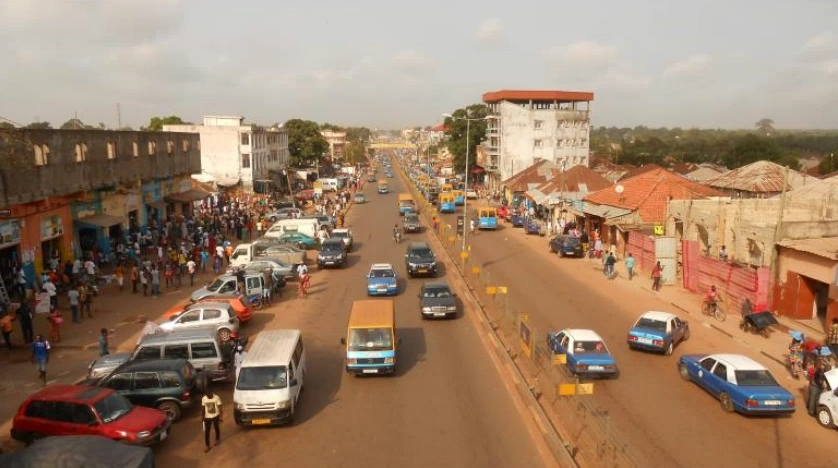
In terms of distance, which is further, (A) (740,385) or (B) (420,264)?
(B) (420,264)

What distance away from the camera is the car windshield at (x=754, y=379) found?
602 inches

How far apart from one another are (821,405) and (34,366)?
66.4 ft

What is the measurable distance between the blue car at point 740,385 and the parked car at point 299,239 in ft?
88.7

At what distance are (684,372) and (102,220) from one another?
29.1m

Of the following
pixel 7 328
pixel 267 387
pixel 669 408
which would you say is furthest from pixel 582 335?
pixel 7 328

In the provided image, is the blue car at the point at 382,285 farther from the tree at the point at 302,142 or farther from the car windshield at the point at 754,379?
the tree at the point at 302,142

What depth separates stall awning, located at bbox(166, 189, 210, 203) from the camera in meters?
48.6

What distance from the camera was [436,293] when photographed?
2412 centimetres

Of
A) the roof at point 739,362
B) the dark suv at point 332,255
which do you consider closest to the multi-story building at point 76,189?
the dark suv at point 332,255

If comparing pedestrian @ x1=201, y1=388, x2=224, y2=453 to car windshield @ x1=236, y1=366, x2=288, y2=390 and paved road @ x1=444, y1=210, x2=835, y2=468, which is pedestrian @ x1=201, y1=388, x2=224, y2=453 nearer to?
car windshield @ x1=236, y1=366, x2=288, y2=390

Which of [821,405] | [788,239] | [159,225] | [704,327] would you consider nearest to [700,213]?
[788,239]

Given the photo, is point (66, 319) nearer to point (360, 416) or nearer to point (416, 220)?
point (360, 416)

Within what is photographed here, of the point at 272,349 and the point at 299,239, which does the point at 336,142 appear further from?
the point at 272,349

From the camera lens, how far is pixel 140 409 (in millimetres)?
13867
